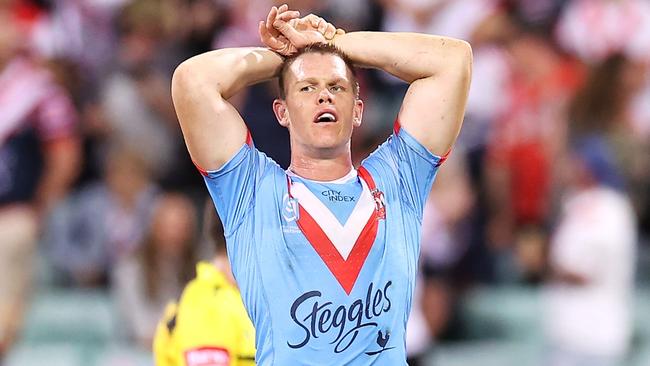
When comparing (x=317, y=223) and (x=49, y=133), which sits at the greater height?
(x=49, y=133)

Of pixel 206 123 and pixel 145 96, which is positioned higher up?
pixel 145 96

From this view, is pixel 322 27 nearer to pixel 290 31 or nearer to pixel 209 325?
pixel 290 31

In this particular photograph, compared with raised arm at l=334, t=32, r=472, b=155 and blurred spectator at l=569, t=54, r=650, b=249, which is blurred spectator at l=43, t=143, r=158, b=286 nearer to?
blurred spectator at l=569, t=54, r=650, b=249

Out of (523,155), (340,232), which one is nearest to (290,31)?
(340,232)

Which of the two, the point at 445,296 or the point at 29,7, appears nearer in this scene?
the point at 445,296

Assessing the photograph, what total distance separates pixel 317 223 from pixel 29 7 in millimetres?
6207

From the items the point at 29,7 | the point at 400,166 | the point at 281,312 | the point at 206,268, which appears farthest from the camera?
the point at 29,7

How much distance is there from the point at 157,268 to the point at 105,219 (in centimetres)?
60

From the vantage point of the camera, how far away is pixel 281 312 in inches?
182

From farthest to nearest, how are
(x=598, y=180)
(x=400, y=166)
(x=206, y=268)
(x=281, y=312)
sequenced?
(x=598, y=180), (x=206, y=268), (x=400, y=166), (x=281, y=312)

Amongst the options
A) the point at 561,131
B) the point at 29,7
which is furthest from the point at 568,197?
the point at 29,7

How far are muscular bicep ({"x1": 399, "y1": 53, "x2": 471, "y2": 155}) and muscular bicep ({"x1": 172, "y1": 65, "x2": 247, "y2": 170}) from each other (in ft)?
1.97

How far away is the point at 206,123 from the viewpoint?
4.74m

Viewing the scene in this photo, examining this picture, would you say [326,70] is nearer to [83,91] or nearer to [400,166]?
[400,166]
